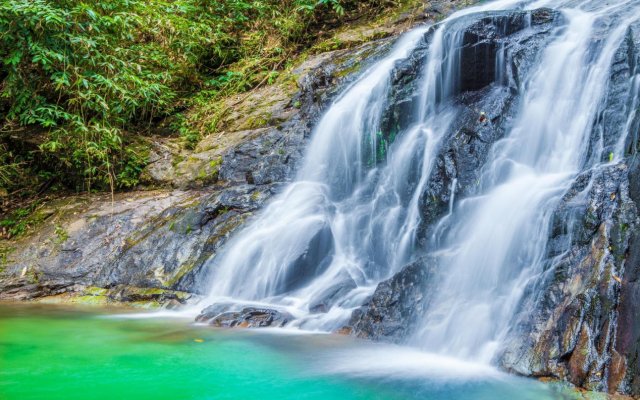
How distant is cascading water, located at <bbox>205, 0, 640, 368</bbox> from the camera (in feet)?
14.9

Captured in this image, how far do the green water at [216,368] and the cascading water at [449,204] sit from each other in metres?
0.54

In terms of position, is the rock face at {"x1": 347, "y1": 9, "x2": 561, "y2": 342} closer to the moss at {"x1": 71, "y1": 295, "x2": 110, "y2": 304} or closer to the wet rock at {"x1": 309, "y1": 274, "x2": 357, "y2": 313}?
the wet rock at {"x1": 309, "y1": 274, "x2": 357, "y2": 313}

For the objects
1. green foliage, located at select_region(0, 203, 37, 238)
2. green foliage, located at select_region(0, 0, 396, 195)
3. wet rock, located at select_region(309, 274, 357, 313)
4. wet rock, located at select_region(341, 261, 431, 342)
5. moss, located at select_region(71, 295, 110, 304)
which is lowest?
moss, located at select_region(71, 295, 110, 304)

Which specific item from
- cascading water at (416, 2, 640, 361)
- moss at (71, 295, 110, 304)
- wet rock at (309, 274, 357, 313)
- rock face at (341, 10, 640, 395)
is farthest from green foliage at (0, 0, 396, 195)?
cascading water at (416, 2, 640, 361)

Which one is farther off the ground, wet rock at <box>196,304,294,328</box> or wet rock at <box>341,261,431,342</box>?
wet rock at <box>341,261,431,342</box>

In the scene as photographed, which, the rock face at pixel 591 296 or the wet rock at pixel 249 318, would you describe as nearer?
the rock face at pixel 591 296

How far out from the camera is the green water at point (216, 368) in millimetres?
3320

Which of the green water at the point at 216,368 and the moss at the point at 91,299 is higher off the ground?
the green water at the point at 216,368

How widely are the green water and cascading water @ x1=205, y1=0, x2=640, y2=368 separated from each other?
536 millimetres

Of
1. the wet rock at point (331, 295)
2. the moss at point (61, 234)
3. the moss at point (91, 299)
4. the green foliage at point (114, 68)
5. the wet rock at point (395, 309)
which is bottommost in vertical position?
the moss at point (91, 299)

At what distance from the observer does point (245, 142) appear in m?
8.59

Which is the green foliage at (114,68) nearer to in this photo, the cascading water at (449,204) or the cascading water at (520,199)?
the cascading water at (449,204)

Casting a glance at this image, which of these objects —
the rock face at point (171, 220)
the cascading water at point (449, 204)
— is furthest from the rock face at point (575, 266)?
the rock face at point (171, 220)

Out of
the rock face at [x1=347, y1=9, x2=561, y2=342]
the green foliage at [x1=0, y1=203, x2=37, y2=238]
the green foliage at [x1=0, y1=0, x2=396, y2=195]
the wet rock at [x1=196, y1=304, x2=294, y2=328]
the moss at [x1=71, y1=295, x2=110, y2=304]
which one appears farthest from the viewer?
the green foliage at [x1=0, y1=203, x2=37, y2=238]
